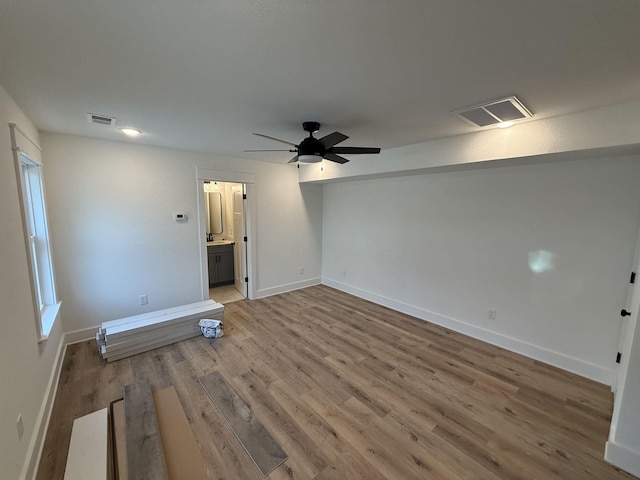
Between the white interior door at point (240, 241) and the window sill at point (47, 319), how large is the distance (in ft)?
8.32

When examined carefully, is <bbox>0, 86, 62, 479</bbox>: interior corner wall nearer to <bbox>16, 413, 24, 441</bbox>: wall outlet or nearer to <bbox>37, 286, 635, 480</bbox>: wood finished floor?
<bbox>16, 413, 24, 441</bbox>: wall outlet

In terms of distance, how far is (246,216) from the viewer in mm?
4738

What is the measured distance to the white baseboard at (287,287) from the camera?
5.01 meters

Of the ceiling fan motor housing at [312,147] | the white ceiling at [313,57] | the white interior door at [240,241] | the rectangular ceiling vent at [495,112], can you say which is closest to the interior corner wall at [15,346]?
the white ceiling at [313,57]

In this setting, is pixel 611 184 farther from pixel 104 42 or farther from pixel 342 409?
pixel 104 42

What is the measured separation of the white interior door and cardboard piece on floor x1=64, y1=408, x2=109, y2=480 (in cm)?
297

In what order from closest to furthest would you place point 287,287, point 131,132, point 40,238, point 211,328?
point 40,238 < point 131,132 < point 211,328 < point 287,287

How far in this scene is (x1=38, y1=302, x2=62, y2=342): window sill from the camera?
225 centimetres

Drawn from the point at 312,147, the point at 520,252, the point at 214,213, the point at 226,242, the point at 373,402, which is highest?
the point at 312,147

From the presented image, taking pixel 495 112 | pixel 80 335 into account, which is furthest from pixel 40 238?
pixel 495 112

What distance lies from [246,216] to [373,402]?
3531 mm

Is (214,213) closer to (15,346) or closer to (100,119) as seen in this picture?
(100,119)

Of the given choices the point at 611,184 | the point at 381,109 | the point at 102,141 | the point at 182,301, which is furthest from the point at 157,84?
Answer: the point at 611,184

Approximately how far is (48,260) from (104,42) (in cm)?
272
